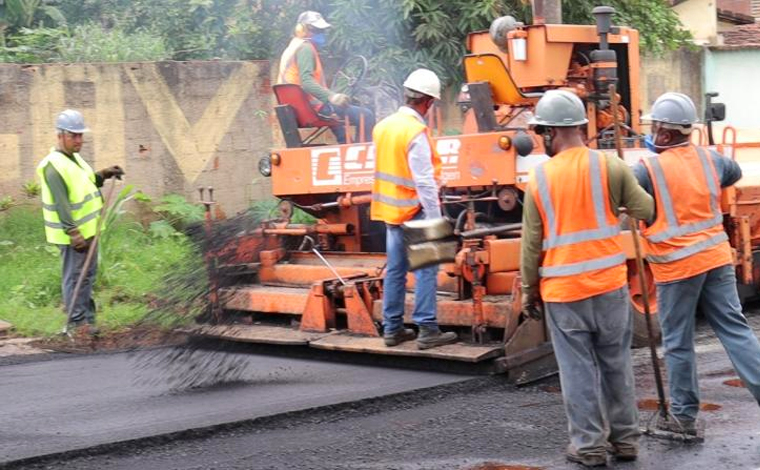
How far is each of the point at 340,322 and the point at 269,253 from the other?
3.10 ft

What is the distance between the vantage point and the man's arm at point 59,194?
8938 mm

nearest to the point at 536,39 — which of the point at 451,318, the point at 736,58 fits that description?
the point at 451,318

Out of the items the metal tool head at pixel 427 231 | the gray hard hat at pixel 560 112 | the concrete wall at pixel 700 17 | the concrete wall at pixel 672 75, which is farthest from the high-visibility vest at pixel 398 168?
the concrete wall at pixel 700 17

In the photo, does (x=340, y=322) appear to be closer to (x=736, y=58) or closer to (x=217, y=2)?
(x=217, y=2)

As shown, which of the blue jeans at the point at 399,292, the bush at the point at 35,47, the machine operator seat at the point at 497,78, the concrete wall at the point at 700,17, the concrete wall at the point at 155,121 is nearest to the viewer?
the blue jeans at the point at 399,292

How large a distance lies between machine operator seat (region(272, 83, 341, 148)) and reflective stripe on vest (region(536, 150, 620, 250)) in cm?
393

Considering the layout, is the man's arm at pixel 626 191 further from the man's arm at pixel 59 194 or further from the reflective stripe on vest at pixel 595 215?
the man's arm at pixel 59 194

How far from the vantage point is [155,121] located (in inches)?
477

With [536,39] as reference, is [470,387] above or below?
below

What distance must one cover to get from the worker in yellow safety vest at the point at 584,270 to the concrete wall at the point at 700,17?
17.8m

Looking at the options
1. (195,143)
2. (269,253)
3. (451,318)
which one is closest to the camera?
(451,318)

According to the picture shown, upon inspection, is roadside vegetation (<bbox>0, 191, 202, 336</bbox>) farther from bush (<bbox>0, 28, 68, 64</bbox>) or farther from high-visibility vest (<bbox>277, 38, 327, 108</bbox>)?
bush (<bbox>0, 28, 68, 64</bbox>)

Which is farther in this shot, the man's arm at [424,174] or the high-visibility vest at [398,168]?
the high-visibility vest at [398,168]

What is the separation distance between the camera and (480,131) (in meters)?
8.01
